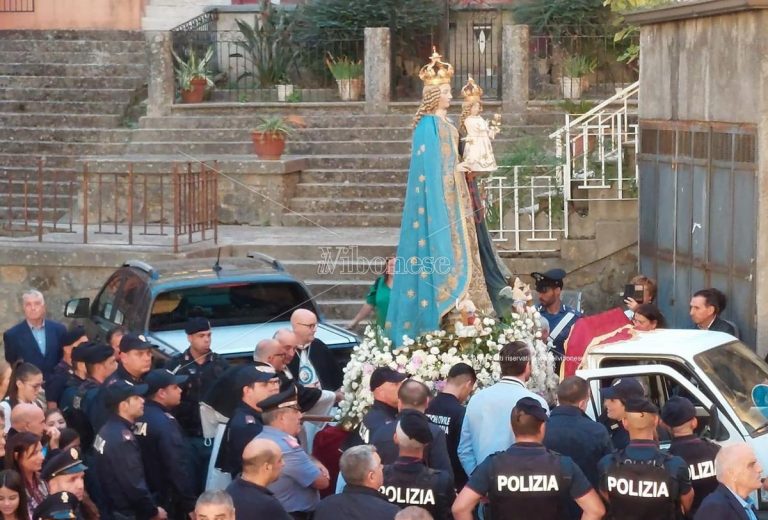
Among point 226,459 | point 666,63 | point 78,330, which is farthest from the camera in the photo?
point 666,63

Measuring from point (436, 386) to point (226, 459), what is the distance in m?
2.03

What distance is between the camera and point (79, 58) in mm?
21734

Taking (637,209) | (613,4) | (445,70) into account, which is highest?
(613,4)

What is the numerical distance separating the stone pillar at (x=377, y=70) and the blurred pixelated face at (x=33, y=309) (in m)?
8.63

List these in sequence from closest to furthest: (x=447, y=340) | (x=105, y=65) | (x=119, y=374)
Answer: (x=119, y=374)
(x=447, y=340)
(x=105, y=65)

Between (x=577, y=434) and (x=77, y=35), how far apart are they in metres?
16.0

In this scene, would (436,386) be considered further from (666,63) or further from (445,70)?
(666,63)

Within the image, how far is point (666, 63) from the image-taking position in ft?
45.1

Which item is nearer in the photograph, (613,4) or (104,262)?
(104,262)

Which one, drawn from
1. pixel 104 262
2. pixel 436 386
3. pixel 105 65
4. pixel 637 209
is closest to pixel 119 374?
pixel 436 386

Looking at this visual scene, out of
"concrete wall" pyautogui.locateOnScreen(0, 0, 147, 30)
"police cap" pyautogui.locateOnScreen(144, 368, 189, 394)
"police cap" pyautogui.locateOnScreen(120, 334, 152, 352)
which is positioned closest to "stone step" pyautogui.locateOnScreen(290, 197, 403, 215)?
"concrete wall" pyautogui.locateOnScreen(0, 0, 147, 30)

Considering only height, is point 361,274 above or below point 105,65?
below

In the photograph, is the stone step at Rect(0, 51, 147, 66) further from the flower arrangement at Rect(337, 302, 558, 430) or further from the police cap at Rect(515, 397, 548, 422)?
the police cap at Rect(515, 397, 548, 422)

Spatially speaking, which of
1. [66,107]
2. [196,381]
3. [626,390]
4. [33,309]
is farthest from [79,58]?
[626,390]
